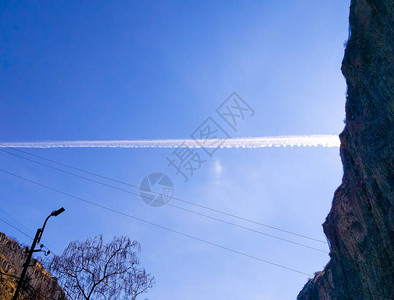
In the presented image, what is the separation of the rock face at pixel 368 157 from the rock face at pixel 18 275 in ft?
86.0

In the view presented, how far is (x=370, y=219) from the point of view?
2708 centimetres

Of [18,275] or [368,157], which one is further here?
[18,275]

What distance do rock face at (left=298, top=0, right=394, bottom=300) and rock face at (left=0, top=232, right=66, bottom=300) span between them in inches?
1032

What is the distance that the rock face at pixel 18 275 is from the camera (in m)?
21.2

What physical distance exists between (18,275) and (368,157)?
58432 millimetres

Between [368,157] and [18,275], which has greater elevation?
[368,157]

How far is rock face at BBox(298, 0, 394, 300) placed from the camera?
22300 millimetres

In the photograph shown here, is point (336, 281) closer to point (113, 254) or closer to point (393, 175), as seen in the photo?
point (393, 175)

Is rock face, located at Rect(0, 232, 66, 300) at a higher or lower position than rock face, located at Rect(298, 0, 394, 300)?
lower

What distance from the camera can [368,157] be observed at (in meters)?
25.1

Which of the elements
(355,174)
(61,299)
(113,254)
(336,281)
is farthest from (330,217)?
(61,299)

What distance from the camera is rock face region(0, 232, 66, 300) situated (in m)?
21.2

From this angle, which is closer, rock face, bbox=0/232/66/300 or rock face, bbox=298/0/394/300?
rock face, bbox=0/232/66/300

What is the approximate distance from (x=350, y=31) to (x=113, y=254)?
3117 cm
